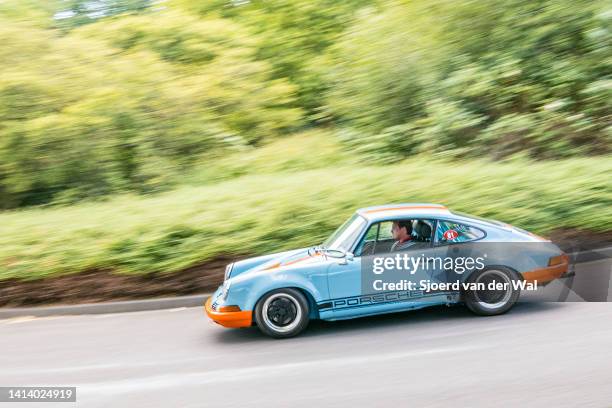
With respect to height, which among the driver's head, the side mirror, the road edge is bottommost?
the road edge

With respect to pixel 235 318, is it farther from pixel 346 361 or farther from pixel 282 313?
pixel 346 361

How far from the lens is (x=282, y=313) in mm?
6934

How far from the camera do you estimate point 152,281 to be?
913 cm

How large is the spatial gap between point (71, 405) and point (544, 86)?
1190 cm

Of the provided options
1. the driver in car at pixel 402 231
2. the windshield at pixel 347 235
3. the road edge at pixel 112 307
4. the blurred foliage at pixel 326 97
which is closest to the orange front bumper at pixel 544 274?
the driver in car at pixel 402 231

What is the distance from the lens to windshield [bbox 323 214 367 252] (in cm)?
715

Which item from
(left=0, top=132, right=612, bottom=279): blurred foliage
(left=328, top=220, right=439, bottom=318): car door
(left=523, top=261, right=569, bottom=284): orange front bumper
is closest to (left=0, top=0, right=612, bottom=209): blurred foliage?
(left=0, top=132, right=612, bottom=279): blurred foliage

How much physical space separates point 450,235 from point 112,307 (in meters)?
4.84

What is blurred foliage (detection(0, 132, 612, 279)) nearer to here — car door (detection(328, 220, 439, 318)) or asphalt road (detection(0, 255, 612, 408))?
asphalt road (detection(0, 255, 612, 408))

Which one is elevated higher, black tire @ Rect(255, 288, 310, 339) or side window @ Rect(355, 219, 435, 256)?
side window @ Rect(355, 219, 435, 256)

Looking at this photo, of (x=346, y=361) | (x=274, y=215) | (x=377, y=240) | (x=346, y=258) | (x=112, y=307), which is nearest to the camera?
(x=346, y=361)

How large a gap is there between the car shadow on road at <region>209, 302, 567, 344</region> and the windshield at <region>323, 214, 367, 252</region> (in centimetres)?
91

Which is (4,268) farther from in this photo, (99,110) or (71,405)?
(99,110)

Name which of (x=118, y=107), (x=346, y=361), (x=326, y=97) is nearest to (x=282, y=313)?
(x=346, y=361)
